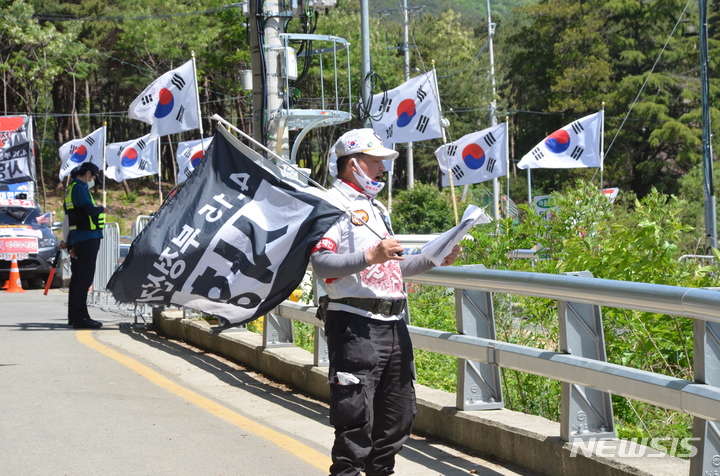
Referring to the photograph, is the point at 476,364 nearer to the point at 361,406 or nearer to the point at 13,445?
the point at 361,406

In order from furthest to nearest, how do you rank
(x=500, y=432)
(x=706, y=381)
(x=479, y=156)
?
(x=479, y=156) → (x=500, y=432) → (x=706, y=381)

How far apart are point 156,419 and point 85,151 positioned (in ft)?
78.0

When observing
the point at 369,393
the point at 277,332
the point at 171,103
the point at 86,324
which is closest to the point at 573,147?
the point at 171,103

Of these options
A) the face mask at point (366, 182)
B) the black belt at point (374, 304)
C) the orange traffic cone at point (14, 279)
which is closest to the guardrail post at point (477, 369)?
the black belt at point (374, 304)

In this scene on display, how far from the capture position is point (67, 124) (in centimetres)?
6312

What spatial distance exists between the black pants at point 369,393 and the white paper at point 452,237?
1.29ft

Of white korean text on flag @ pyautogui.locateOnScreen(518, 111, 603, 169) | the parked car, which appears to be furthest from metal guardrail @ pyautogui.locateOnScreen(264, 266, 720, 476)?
white korean text on flag @ pyautogui.locateOnScreen(518, 111, 603, 169)

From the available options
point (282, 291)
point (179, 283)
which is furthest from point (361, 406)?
point (179, 283)

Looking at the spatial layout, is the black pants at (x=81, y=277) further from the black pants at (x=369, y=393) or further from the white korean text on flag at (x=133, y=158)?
the white korean text on flag at (x=133, y=158)

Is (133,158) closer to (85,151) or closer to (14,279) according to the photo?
(85,151)

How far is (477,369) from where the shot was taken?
5.89 meters

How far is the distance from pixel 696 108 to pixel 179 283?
173 ft

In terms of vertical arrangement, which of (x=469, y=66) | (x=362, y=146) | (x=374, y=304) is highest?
(x=469, y=66)

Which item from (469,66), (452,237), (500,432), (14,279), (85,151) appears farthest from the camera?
(469,66)
